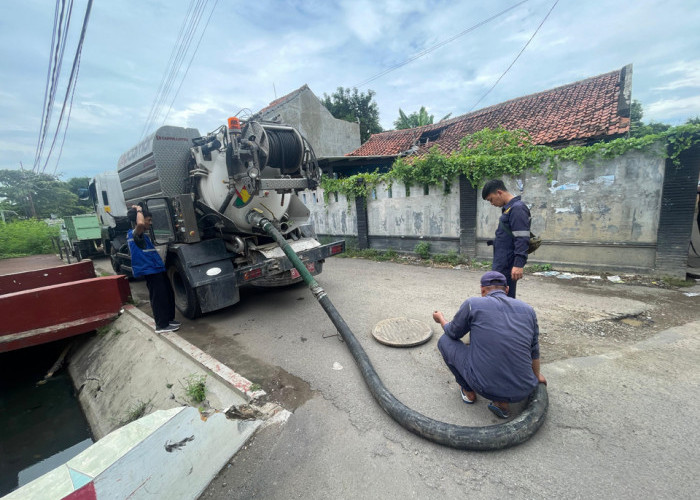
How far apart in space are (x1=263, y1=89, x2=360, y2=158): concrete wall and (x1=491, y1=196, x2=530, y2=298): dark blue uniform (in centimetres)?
1424

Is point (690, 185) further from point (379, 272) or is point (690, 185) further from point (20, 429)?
point (20, 429)

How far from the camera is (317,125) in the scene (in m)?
17.5

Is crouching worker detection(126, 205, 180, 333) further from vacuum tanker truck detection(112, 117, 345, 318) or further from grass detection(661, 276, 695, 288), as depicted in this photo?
grass detection(661, 276, 695, 288)

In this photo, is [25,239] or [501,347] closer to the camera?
[501,347]

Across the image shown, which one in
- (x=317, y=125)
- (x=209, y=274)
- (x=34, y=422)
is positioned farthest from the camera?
(x=317, y=125)

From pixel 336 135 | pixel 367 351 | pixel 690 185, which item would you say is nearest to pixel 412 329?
pixel 367 351

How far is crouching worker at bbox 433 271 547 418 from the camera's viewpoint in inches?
80.9

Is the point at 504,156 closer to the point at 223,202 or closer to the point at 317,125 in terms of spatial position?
the point at 223,202

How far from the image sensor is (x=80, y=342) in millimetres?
4984

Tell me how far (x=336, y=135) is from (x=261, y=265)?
53.4 ft

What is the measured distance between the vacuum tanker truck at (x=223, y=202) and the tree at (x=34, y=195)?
3360 cm

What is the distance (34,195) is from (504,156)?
39.5m

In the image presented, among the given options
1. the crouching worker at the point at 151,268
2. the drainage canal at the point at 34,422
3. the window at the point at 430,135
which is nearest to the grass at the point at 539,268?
the crouching worker at the point at 151,268

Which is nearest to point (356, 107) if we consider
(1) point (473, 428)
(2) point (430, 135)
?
(2) point (430, 135)
